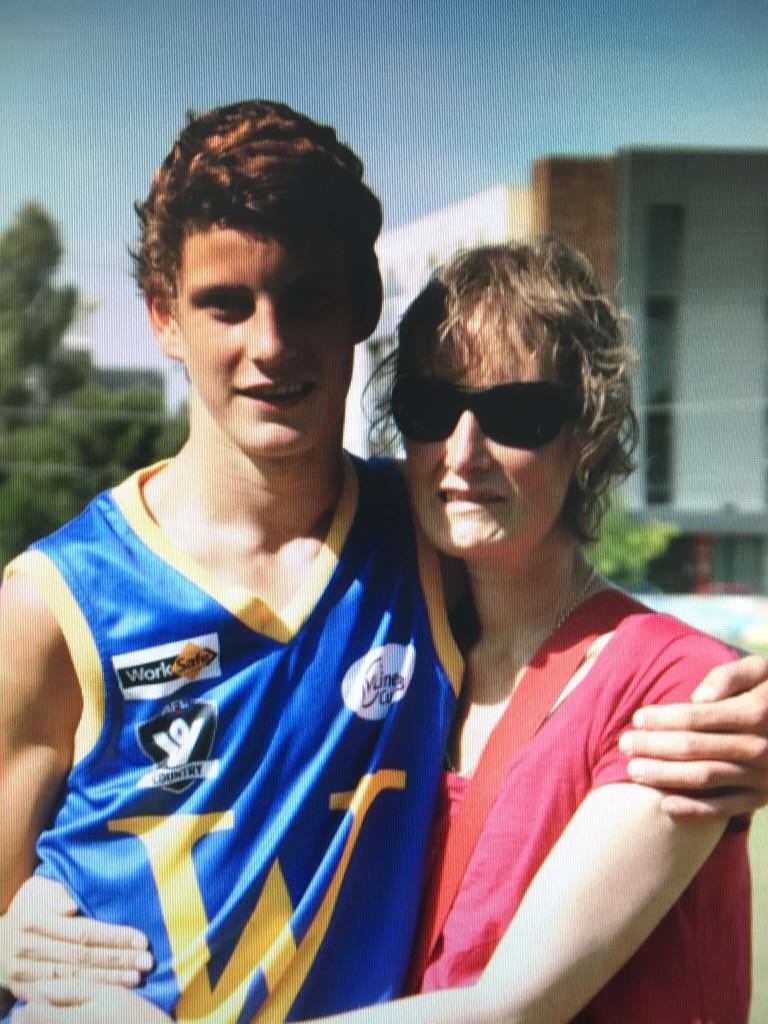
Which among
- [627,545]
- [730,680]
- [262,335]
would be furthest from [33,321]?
[730,680]

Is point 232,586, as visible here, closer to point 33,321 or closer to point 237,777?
point 237,777

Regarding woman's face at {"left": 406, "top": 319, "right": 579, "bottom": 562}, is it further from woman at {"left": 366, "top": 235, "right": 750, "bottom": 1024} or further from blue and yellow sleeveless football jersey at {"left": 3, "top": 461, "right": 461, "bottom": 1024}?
blue and yellow sleeveless football jersey at {"left": 3, "top": 461, "right": 461, "bottom": 1024}

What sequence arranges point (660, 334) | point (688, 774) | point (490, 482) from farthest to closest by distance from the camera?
point (660, 334), point (490, 482), point (688, 774)

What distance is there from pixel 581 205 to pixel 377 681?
2.23ft

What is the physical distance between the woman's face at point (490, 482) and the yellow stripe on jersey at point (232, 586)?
6.1 inches

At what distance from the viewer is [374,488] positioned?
1.45 meters

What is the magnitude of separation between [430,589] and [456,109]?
641mm

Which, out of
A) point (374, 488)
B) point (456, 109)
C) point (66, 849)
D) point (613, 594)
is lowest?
point (66, 849)

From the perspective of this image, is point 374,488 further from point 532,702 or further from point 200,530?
point 532,702

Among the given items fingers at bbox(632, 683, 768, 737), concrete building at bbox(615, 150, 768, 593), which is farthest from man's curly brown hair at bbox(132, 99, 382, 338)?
fingers at bbox(632, 683, 768, 737)

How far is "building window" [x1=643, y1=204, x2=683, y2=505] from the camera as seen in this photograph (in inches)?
56.9

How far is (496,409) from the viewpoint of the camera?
1.34 m

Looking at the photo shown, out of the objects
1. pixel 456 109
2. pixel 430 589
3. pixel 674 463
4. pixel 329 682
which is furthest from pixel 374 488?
pixel 456 109

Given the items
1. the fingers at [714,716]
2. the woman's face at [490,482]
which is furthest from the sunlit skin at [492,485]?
the fingers at [714,716]
